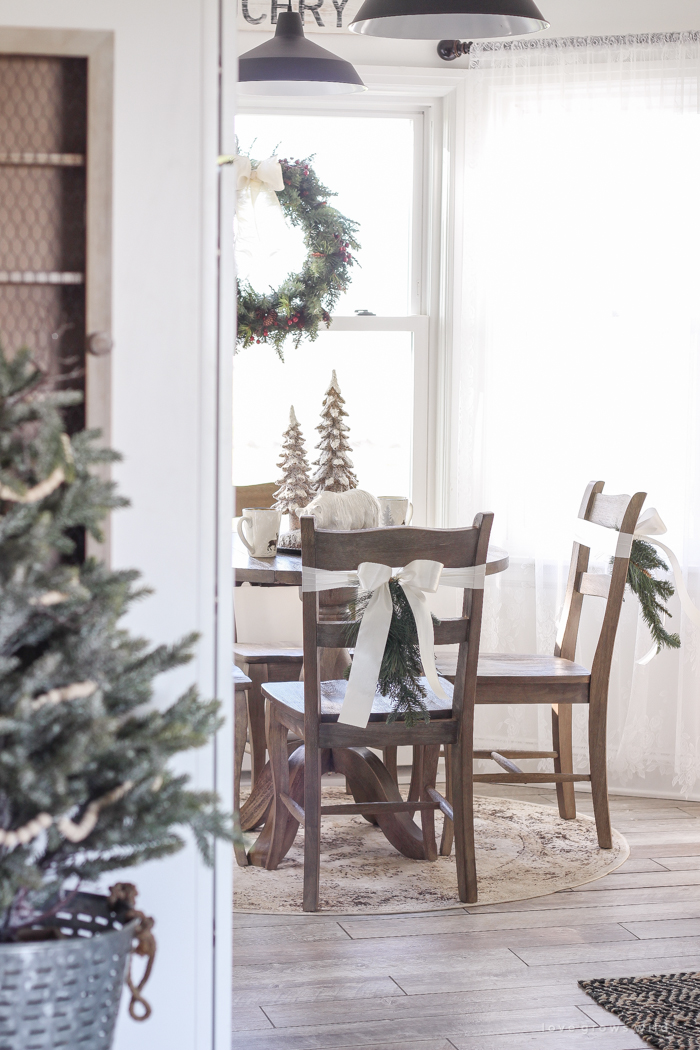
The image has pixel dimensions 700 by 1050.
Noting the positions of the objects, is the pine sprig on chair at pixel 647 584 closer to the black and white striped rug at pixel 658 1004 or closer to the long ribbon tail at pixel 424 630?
the long ribbon tail at pixel 424 630

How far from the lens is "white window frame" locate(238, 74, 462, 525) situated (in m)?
3.63

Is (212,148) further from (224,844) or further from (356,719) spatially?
(356,719)

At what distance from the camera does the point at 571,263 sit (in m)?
3.58

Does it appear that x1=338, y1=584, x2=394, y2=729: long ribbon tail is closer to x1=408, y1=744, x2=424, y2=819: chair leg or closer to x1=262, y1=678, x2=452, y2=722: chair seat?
x1=262, y1=678, x2=452, y2=722: chair seat

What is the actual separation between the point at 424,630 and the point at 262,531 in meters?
0.63

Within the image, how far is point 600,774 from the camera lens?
3.08 m

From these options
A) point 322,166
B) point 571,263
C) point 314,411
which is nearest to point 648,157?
point 571,263

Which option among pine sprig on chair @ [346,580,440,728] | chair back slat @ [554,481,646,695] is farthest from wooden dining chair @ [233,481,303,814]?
chair back slat @ [554,481,646,695]

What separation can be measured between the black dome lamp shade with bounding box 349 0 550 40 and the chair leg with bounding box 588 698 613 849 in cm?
174

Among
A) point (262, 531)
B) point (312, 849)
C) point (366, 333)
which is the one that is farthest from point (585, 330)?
point (312, 849)

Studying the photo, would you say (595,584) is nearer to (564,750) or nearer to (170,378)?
(564,750)

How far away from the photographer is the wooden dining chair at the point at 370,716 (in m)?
2.46

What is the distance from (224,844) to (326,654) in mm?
1614

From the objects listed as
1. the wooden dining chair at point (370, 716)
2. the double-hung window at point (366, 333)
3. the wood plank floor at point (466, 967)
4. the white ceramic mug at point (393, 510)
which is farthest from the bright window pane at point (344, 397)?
the wood plank floor at point (466, 967)
